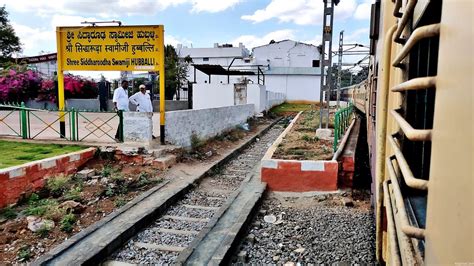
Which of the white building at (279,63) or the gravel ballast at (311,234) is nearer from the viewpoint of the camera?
the gravel ballast at (311,234)

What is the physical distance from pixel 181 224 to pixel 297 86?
3488cm

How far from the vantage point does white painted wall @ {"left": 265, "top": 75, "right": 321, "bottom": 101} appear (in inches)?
1514

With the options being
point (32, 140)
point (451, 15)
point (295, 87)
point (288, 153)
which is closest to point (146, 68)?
point (32, 140)

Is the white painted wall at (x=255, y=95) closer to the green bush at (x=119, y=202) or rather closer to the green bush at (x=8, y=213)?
the green bush at (x=119, y=202)

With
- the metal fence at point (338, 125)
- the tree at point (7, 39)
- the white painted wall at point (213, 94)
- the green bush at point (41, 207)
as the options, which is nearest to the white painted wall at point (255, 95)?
the white painted wall at point (213, 94)

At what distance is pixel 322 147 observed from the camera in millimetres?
8516

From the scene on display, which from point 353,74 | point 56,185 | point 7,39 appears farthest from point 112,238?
point 7,39

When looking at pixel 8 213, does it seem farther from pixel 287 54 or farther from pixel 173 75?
pixel 287 54

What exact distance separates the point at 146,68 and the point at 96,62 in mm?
1298

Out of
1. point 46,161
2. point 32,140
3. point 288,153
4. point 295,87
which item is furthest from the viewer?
point 295,87

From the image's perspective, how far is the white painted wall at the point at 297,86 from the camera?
38450mm

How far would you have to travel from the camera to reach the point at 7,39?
1234 inches

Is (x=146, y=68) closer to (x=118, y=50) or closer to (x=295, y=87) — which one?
(x=118, y=50)

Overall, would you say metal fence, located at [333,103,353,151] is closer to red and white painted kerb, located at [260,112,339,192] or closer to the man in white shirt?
red and white painted kerb, located at [260,112,339,192]
